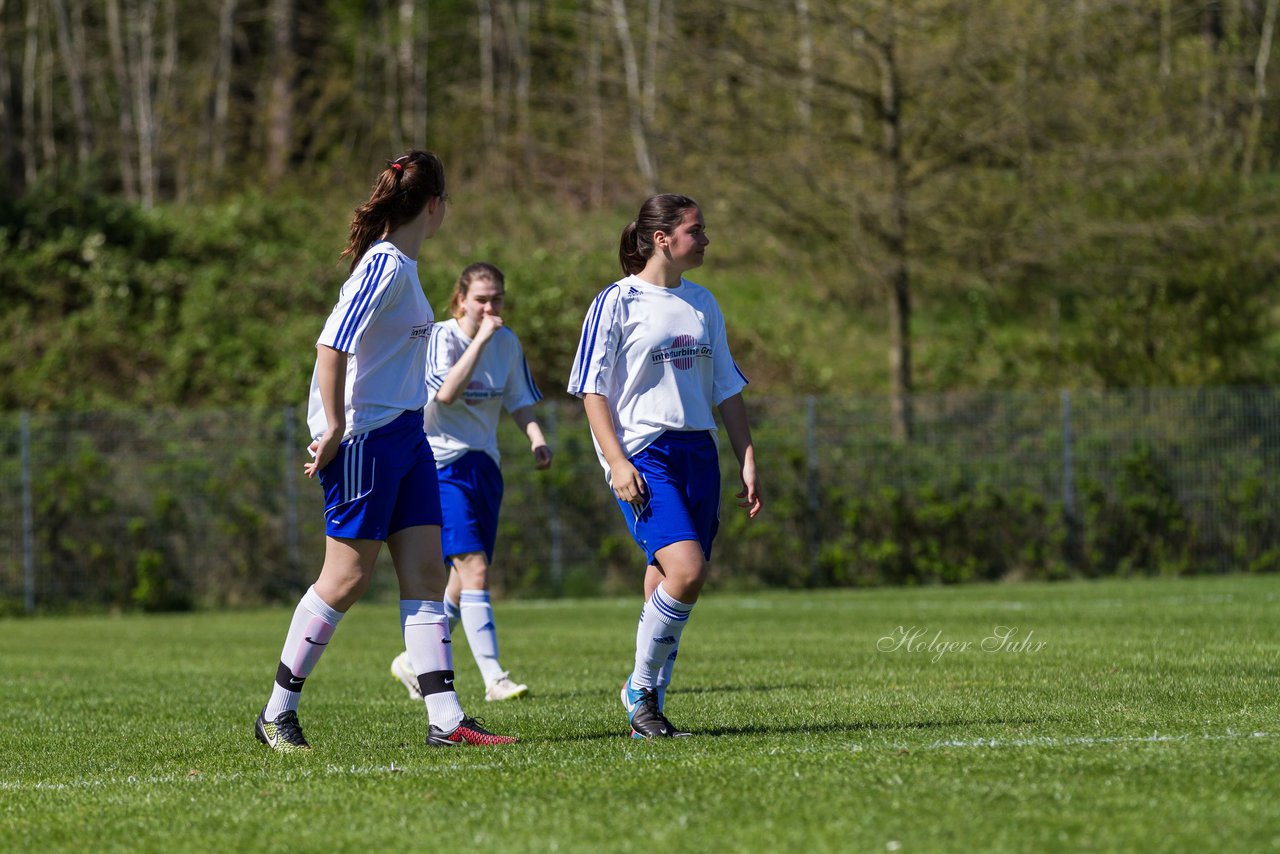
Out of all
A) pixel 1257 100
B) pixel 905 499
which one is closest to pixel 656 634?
pixel 905 499

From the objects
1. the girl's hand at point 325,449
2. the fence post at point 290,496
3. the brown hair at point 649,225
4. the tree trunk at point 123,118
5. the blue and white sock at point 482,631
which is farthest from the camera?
the tree trunk at point 123,118

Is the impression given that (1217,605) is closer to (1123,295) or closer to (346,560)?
(346,560)

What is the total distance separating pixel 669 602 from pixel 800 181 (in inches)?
678

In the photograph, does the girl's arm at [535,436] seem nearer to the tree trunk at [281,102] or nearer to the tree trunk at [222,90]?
the tree trunk at [281,102]

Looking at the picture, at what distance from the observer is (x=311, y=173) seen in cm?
3412

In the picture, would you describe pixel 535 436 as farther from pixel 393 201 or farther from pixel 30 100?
pixel 30 100

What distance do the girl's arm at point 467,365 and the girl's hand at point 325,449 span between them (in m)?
2.39

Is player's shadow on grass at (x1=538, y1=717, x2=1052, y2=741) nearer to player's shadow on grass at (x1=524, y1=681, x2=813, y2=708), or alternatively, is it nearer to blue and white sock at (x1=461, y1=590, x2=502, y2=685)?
player's shadow on grass at (x1=524, y1=681, x2=813, y2=708)

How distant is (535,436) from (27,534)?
12412mm

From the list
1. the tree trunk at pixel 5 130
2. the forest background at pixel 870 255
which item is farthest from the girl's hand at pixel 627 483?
the tree trunk at pixel 5 130

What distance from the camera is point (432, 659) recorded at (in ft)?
19.9

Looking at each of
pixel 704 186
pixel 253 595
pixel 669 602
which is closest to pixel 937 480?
pixel 704 186

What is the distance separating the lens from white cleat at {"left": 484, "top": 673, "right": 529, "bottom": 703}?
816 cm

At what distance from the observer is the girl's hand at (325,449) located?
5699 millimetres
